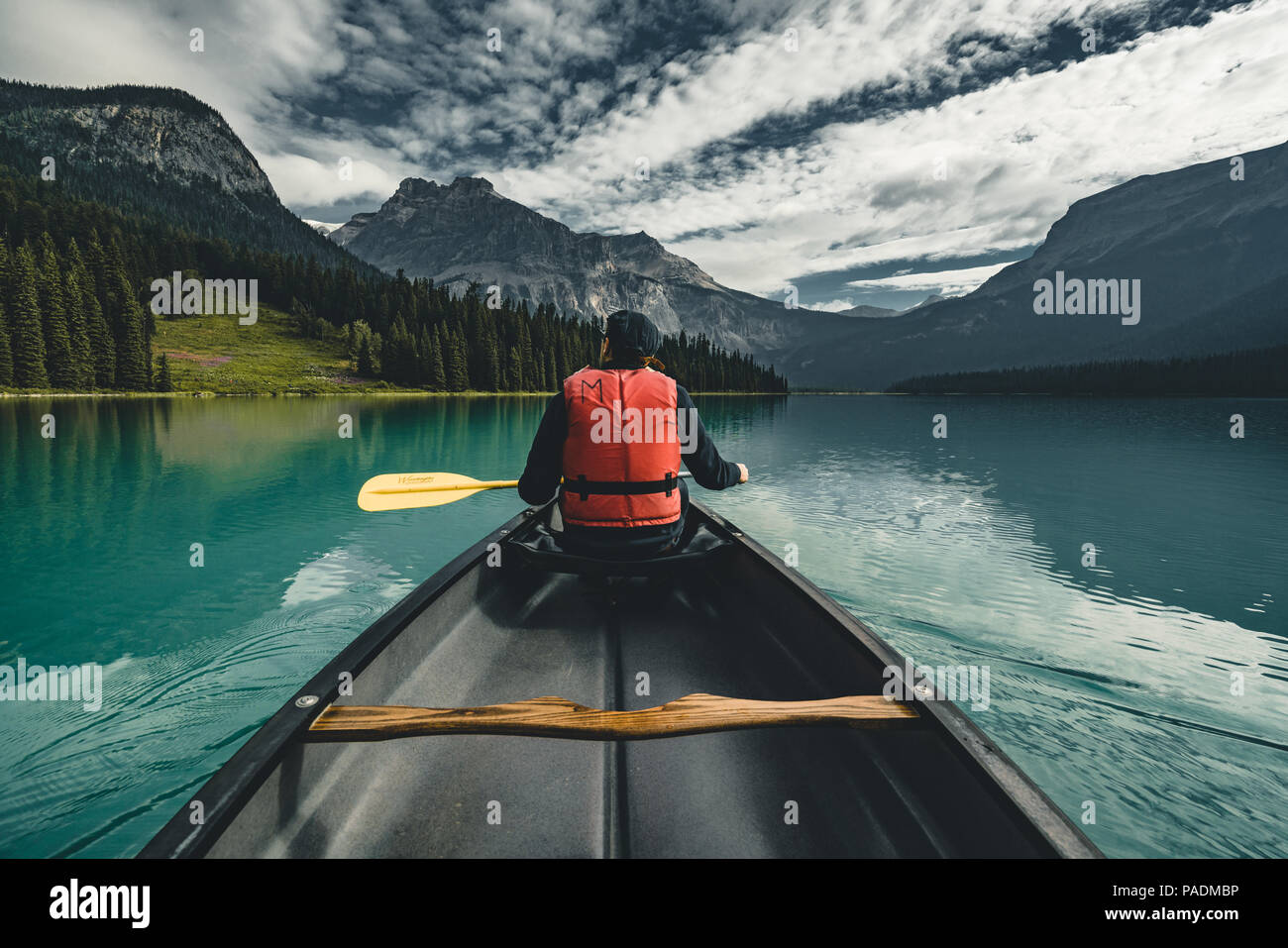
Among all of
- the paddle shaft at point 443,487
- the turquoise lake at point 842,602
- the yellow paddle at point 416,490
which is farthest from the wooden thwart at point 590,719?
the paddle shaft at point 443,487

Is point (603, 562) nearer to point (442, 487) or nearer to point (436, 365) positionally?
point (442, 487)

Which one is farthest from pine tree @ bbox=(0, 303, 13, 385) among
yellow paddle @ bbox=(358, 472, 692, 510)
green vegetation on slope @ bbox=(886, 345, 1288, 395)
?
green vegetation on slope @ bbox=(886, 345, 1288, 395)

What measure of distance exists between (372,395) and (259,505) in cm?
8319

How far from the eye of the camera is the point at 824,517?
49.4 feet

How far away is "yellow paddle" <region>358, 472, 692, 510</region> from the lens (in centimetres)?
829

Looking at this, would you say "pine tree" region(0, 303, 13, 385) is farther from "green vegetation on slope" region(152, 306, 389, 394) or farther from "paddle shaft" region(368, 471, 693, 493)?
"paddle shaft" region(368, 471, 693, 493)

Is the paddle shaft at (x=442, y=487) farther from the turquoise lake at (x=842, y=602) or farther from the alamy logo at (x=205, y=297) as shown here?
the alamy logo at (x=205, y=297)

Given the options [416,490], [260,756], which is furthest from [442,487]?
[260,756]

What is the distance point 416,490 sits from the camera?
866cm

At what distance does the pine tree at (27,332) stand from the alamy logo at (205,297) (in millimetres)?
57339

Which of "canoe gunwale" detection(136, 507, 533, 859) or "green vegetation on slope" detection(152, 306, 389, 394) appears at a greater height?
"green vegetation on slope" detection(152, 306, 389, 394)

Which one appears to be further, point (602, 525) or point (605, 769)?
point (602, 525)
